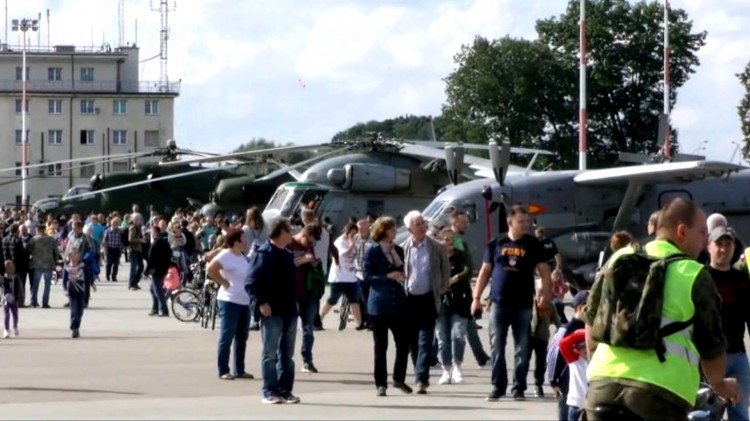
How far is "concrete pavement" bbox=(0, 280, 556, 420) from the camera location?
13.4 m

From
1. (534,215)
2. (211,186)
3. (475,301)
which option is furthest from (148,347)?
(211,186)

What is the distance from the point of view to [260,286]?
14172mm

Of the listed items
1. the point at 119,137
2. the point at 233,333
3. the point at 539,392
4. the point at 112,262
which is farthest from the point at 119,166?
the point at 539,392

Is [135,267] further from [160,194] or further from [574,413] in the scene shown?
[574,413]

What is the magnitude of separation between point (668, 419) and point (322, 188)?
95.0ft

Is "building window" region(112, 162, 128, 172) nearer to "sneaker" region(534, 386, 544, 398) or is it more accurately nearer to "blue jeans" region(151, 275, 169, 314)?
"blue jeans" region(151, 275, 169, 314)

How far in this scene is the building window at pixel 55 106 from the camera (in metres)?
102

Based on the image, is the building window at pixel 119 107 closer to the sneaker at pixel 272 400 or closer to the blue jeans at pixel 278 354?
the blue jeans at pixel 278 354

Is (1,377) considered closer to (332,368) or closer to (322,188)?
(332,368)

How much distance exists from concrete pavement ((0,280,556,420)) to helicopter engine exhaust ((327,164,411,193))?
12.4 m

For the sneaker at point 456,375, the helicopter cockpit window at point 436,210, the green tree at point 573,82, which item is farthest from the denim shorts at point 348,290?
the green tree at point 573,82

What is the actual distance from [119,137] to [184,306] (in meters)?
79.0

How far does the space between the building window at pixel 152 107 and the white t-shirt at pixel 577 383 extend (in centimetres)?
9368

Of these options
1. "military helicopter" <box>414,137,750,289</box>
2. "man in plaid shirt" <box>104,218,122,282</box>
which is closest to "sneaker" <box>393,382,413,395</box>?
"military helicopter" <box>414,137,750,289</box>
